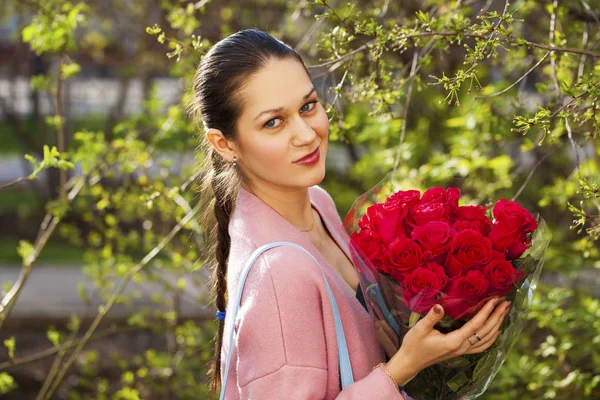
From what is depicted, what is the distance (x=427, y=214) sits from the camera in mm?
2000

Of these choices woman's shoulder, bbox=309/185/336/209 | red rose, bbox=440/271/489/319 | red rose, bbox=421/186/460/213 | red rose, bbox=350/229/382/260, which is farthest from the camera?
woman's shoulder, bbox=309/185/336/209

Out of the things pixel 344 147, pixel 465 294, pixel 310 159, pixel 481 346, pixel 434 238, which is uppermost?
pixel 310 159

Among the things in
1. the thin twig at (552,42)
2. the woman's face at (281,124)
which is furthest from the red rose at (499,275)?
the thin twig at (552,42)

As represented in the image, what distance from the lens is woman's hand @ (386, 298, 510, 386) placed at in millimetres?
1896

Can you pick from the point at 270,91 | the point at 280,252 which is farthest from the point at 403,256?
the point at 270,91

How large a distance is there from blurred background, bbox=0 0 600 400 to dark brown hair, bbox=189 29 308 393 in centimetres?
21

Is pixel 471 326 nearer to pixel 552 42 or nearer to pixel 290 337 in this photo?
pixel 290 337

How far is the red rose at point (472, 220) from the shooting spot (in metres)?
1.98

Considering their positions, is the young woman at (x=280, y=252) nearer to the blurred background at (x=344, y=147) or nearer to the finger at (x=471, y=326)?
the finger at (x=471, y=326)

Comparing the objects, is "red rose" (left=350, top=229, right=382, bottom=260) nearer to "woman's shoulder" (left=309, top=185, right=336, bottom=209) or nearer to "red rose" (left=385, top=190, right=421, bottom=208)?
"red rose" (left=385, top=190, right=421, bottom=208)

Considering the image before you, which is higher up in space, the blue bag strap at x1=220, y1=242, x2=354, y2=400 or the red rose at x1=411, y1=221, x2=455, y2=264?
the red rose at x1=411, y1=221, x2=455, y2=264

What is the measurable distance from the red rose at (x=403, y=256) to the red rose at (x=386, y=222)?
50 mm

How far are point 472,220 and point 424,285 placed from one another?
246mm

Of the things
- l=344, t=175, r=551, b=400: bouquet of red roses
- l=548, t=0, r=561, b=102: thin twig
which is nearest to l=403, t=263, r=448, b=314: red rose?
l=344, t=175, r=551, b=400: bouquet of red roses
